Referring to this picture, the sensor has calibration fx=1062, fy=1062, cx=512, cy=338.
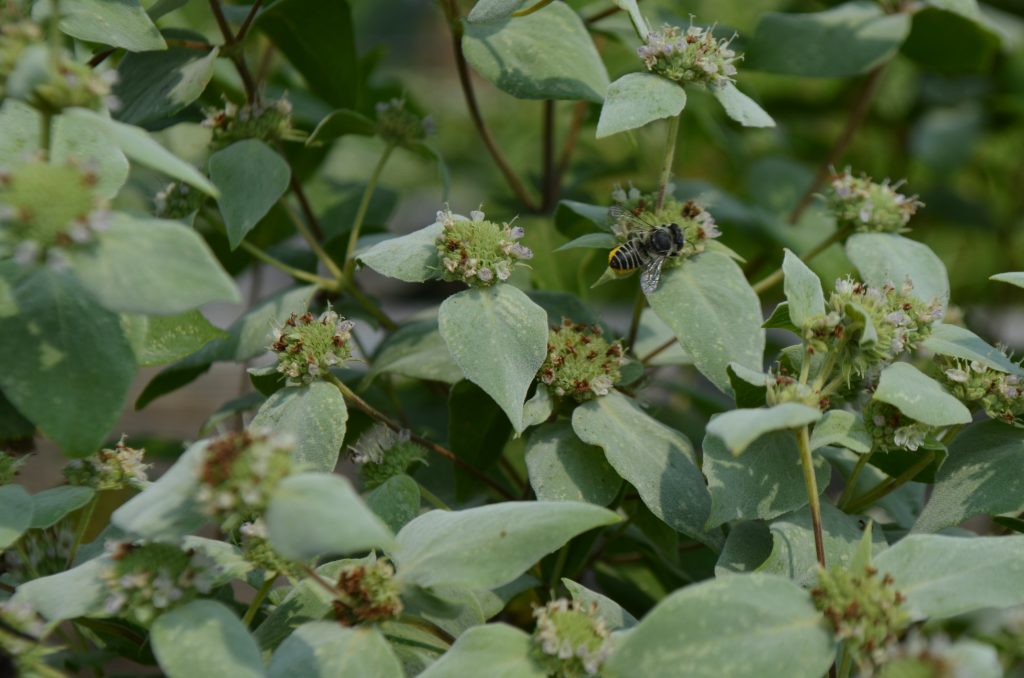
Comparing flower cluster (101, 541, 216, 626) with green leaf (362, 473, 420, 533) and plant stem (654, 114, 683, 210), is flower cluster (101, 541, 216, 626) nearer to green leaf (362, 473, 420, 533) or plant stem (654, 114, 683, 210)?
green leaf (362, 473, 420, 533)

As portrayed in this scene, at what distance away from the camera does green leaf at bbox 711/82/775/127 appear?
2.78ft

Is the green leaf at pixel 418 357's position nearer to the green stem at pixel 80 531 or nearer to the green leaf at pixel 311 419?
the green leaf at pixel 311 419

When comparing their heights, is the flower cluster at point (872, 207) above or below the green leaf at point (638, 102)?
below

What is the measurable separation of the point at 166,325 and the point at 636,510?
1.40 feet

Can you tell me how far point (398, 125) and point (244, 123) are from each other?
0.16 metres

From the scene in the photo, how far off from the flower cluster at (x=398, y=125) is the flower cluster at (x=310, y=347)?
0.30 meters

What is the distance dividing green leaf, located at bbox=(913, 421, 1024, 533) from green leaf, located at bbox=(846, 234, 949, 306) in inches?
5.1

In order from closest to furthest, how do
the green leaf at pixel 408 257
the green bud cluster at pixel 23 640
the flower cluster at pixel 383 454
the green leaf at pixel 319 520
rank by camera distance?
the green leaf at pixel 319 520
the green bud cluster at pixel 23 640
the green leaf at pixel 408 257
the flower cluster at pixel 383 454

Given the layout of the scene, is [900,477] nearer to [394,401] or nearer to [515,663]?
[515,663]

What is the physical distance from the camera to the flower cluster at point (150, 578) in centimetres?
63

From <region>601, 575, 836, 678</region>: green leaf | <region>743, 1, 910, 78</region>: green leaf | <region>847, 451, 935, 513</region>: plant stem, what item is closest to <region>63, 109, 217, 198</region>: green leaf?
<region>601, 575, 836, 678</region>: green leaf

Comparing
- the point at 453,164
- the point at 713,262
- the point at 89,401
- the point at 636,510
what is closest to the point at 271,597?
the point at 89,401

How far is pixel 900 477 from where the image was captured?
2.79ft

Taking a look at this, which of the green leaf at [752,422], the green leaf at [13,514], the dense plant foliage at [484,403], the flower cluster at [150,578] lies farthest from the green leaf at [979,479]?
the green leaf at [13,514]
